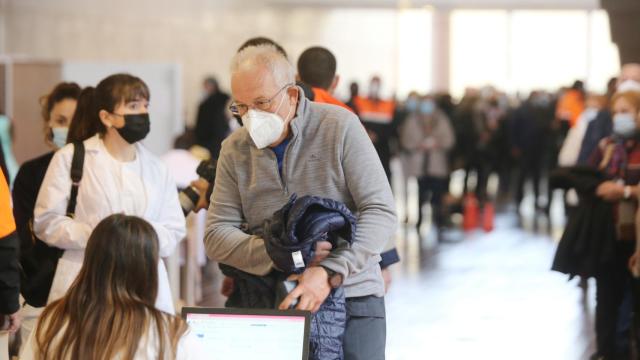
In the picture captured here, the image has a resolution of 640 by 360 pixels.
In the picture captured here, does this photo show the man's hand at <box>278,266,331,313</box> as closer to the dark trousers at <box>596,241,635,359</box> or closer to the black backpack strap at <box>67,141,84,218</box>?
the black backpack strap at <box>67,141,84,218</box>

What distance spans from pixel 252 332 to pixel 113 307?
377 millimetres

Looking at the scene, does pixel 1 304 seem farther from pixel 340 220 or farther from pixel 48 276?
pixel 340 220

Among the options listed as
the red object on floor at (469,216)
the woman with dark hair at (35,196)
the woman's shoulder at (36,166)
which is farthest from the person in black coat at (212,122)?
the woman's shoulder at (36,166)

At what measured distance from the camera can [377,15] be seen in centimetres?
2175

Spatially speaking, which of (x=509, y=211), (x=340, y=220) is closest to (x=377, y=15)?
(x=509, y=211)

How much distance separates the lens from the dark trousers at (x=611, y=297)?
6570 mm

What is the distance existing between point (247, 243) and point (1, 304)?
1.11 m

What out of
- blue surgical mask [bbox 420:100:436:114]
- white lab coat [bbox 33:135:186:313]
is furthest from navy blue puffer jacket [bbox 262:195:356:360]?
blue surgical mask [bbox 420:100:436:114]

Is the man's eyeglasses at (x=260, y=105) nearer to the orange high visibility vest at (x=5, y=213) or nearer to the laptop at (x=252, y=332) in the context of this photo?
the laptop at (x=252, y=332)

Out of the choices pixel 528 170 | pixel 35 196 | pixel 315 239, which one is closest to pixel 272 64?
pixel 315 239

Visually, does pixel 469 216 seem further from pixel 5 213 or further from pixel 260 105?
pixel 260 105

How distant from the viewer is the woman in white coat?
470 centimetres

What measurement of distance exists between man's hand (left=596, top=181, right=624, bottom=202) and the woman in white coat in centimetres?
261

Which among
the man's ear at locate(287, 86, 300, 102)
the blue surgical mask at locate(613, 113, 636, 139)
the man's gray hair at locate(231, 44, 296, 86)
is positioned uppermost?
the man's gray hair at locate(231, 44, 296, 86)
